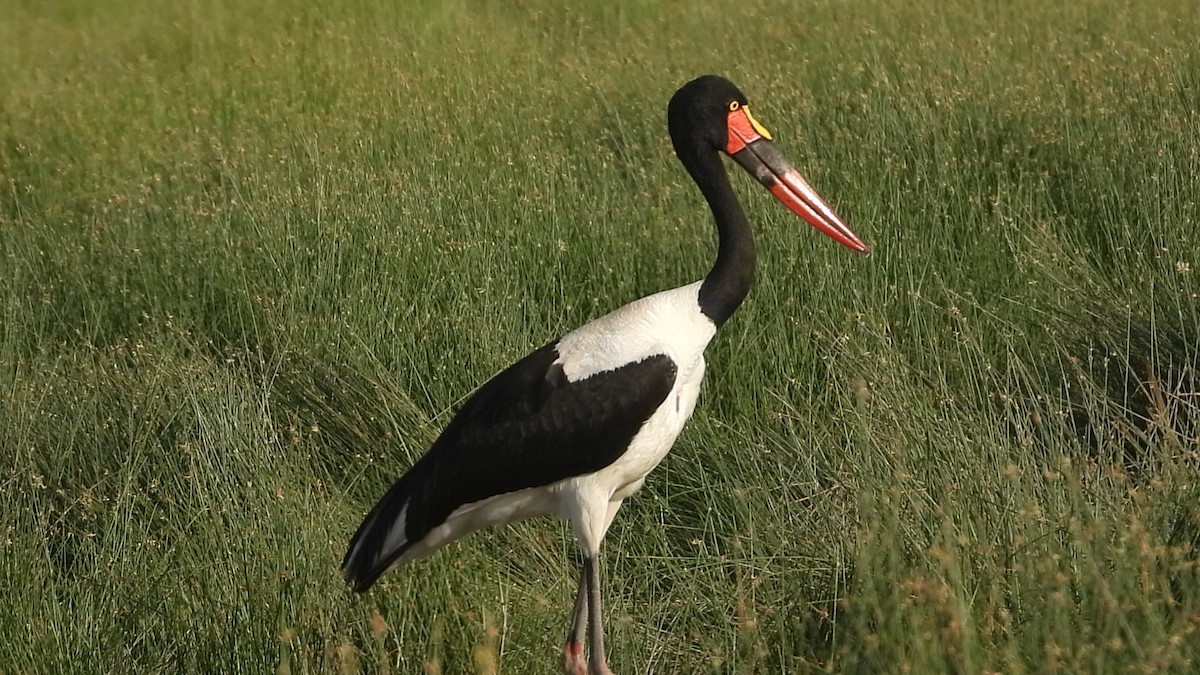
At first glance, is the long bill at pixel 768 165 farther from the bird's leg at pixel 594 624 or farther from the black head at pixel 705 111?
the bird's leg at pixel 594 624

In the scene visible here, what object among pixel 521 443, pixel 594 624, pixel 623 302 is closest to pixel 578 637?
pixel 594 624

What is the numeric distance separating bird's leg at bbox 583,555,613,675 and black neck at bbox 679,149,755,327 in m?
0.62

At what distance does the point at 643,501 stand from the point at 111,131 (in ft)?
15.8

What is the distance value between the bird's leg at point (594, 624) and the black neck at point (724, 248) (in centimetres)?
62

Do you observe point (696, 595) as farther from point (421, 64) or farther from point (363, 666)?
point (421, 64)

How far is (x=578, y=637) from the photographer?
12.7 ft

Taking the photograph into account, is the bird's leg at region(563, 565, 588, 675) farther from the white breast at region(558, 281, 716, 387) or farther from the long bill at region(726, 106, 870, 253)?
the long bill at region(726, 106, 870, 253)

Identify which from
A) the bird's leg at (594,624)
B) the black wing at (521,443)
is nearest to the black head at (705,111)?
the black wing at (521,443)

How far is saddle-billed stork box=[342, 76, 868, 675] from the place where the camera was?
147 inches

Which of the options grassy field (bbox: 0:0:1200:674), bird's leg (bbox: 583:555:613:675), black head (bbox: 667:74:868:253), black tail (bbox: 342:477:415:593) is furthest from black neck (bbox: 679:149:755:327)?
black tail (bbox: 342:477:415:593)

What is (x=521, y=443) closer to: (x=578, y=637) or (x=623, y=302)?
(x=578, y=637)

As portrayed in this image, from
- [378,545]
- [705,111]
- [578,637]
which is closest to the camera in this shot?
[378,545]

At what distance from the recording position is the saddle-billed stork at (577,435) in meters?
3.74

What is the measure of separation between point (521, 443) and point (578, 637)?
0.47 meters
